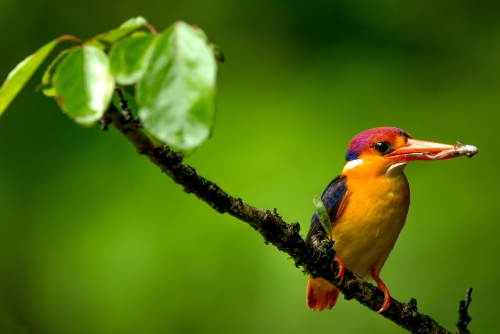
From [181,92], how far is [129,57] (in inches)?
4.4

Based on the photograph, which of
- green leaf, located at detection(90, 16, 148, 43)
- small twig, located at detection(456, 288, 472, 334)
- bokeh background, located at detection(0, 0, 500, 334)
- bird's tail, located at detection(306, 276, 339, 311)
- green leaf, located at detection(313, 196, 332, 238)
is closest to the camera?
green leaf, located at detection(90, 16, 148, 43)

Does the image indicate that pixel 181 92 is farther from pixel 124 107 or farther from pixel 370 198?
pixel 370 198

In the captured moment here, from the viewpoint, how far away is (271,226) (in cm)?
115

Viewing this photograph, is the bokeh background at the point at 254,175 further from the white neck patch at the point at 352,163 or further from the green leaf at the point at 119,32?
the green leaf at the point at 119,32

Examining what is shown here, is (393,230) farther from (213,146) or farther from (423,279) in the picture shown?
(213,146)

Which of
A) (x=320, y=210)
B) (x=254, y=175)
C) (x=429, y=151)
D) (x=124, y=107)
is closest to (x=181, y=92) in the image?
(x=124, y=107)

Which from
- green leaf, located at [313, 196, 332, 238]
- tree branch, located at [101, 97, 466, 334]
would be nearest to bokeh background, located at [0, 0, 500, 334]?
tree branch, located at [101, 97, 466, 334]

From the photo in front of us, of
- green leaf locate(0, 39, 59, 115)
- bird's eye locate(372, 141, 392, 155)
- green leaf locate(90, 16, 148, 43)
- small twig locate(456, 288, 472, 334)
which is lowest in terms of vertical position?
green leaf locate(0, 39, 59, 115)

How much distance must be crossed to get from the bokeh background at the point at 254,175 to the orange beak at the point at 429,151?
0.82 meters

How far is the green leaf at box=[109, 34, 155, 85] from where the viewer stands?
2.07 feet

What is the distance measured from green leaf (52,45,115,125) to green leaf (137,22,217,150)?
0.06m

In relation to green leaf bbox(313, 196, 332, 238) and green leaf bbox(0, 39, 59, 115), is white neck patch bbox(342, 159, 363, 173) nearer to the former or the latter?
green leaf bbox(313, 196, 332, 238)

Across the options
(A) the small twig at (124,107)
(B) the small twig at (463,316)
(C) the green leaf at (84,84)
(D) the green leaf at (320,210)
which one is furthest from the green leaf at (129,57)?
(B) the small twig at (463,316)

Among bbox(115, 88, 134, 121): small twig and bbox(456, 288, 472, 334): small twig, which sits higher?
bbox(456, 288, 472, 334): small twig
